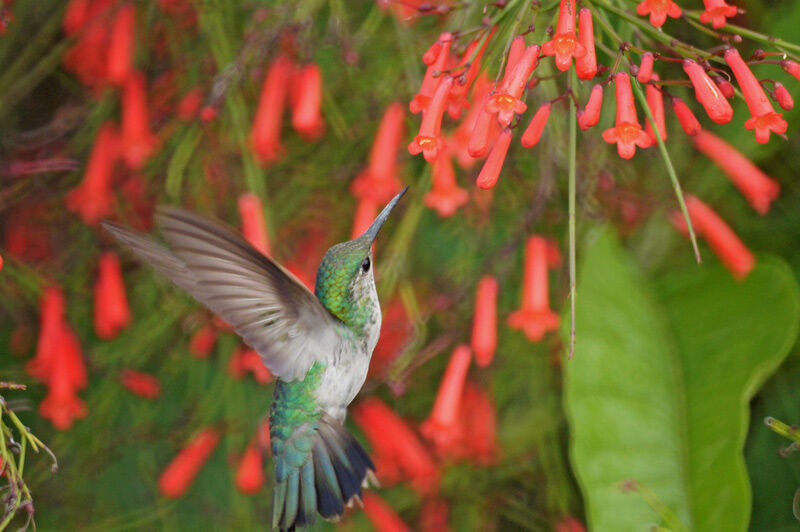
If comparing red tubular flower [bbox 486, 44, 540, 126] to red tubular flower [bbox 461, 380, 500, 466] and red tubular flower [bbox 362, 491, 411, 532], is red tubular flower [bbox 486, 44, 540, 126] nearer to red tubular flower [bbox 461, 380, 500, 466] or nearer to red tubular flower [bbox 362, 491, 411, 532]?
red tubular flower [bbox 461, 380, 500, 466]

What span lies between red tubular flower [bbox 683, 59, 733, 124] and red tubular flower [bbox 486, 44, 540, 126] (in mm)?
179

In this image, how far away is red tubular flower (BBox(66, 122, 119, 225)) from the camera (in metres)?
1.79

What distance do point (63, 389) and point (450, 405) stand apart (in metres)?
0.75

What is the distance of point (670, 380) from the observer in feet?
5.47

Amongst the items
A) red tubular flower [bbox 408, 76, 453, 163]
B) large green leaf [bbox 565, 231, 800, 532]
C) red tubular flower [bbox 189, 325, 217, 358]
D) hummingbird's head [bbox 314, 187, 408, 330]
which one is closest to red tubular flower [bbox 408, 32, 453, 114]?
red tubular flower [bbox 408, 76, 453, 163]

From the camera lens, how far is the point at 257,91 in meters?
1.84

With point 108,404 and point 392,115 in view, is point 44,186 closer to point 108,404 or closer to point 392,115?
point 108,404

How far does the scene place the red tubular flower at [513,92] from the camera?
1.03 meters

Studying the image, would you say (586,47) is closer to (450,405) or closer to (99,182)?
(450,405)

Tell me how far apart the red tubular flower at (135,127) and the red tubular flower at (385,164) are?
413mm

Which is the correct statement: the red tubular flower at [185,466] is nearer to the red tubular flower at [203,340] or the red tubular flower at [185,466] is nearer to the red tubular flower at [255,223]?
the red tubular flower at [203,340]

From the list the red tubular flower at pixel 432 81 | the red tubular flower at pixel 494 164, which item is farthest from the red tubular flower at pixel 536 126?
the red tubular flower at pixel 432 81

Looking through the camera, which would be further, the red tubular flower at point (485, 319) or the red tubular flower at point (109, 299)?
the red tubular flower at point (109, 299)

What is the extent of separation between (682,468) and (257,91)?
1.07 meters
